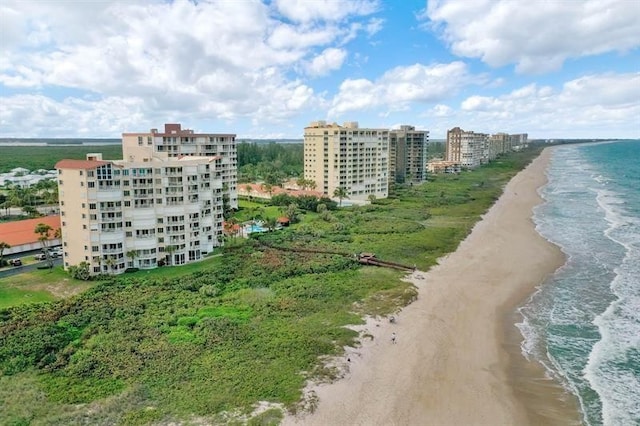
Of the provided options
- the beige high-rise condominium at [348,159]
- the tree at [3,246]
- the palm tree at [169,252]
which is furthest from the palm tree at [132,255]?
the beige high-rise condominium at [348,159]

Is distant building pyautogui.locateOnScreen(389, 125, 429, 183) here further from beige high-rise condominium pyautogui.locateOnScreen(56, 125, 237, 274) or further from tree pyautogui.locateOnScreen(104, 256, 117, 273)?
tree pyautogui.locateOnScreen(104, 256, 117, 273)

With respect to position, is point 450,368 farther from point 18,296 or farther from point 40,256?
point 40,256

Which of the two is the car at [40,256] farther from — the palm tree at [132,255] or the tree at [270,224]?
the tree at [270,224]

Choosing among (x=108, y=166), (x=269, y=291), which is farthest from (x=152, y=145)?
(x=269, y=291)

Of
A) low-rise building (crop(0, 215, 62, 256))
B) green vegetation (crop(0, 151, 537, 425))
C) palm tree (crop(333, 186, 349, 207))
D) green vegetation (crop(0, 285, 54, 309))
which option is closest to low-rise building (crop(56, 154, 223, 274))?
green vegetation (crop(0, 151, 537, 425))

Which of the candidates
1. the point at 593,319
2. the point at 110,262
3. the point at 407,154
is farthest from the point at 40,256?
the point at 407,154

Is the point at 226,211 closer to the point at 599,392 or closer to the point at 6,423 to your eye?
the point at 6,423

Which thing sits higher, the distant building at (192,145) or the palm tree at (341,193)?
the distant building at (192,145)
